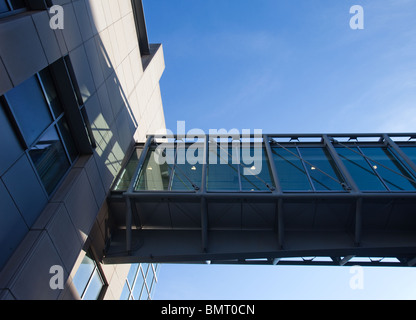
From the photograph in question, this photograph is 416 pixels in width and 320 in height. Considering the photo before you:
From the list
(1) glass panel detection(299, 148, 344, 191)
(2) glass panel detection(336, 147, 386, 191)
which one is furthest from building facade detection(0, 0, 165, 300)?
(2) glass panel detection(336, 147, 386, 191)

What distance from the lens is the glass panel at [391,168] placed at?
1282 centimetres

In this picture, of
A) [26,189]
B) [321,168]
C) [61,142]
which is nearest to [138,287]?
[61,142]

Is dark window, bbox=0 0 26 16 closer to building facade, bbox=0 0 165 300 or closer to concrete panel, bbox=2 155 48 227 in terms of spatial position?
building facade, bbox=0 0 165 300

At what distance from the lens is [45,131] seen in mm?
8836

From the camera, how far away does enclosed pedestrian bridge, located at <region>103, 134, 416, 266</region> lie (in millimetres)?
11664

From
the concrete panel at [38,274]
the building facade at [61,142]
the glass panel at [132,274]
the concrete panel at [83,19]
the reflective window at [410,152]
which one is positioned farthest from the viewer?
the glass panel at [132,274]

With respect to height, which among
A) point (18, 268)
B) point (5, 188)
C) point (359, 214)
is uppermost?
point (359, 214)

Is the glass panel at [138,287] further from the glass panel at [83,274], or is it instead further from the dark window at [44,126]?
the dark window at [44,126]

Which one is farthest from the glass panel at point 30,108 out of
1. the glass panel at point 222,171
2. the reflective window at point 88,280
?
the glass panel at point 222,171

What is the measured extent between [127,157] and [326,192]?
1005cm

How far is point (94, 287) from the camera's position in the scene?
1186 cm

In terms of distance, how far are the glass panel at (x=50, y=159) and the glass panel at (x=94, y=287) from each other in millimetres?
4708
